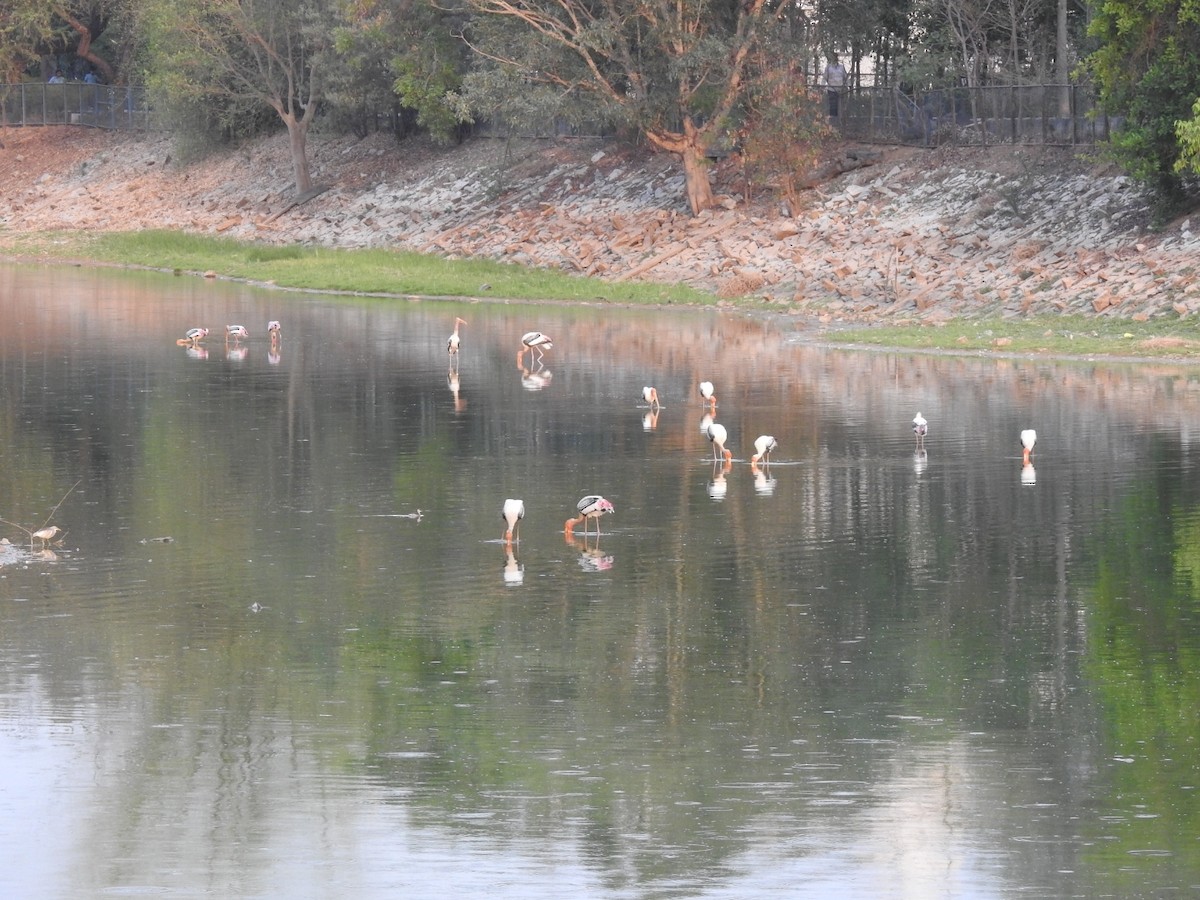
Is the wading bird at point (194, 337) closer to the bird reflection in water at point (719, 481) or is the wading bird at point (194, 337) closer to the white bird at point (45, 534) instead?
the bird reflection in water at point (719, 481)

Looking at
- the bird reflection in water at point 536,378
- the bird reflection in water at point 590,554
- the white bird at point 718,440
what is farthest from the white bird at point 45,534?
the bird reflection in water at point 536,378

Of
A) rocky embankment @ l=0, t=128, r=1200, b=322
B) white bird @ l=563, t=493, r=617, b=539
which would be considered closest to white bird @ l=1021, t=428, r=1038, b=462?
white bird @ l=563, t=493, r=617, b=539

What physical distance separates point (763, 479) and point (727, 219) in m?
29.3

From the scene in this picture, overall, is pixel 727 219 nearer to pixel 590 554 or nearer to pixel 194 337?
pixel 194 337

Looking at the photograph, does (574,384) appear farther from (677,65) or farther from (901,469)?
(677,65)

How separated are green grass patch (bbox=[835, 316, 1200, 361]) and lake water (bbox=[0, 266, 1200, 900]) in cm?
468

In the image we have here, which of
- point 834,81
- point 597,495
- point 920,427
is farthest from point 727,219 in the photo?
point 597,495

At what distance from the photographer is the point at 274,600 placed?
53.5 feet

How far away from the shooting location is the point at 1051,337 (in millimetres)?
35156

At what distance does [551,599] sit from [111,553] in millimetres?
4333

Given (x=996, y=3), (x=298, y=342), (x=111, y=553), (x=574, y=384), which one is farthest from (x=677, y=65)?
(x=111, y=553)

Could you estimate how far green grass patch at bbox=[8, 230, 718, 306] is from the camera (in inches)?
1860

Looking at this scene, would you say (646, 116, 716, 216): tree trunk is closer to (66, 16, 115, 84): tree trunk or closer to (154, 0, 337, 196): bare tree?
(154, 0, 337, 196): bare tree

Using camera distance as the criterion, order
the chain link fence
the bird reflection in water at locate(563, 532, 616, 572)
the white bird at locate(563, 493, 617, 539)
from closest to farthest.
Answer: the bird reflection in water at locate(563, 532, 616, 572) < the white bird at locate(563, 493, 617, 539) < the chain link fence
